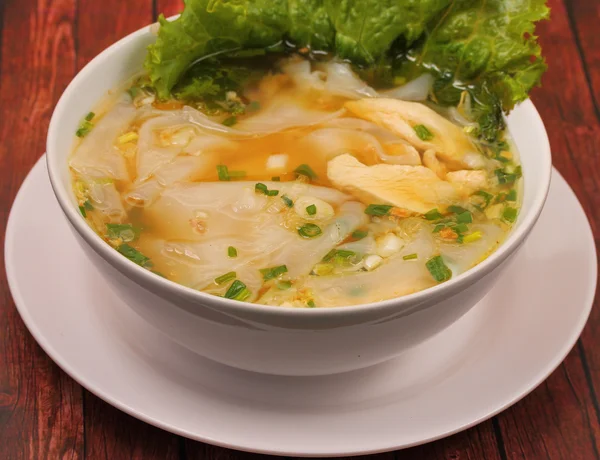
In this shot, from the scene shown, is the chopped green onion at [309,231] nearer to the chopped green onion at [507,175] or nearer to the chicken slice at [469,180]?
the chicken slice at [469,180]

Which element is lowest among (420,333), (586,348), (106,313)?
(586,348)

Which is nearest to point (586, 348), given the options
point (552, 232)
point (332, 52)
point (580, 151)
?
point (552, 232)

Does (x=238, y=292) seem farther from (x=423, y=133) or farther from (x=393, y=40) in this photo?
(x=393, y=40)

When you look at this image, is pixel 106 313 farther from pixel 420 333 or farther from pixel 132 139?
pixel 420 333

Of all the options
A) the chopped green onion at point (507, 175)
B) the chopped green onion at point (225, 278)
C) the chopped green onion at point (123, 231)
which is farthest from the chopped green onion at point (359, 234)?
the chopped green onion at point (123, 231)

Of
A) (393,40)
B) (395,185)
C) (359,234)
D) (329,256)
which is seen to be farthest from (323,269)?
(393,40)

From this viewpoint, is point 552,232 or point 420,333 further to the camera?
point 552,232

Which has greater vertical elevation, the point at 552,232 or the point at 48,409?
the point at 552,232

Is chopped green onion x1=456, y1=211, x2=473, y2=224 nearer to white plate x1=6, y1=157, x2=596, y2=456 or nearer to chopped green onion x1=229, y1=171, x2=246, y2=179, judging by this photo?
white plate x1=6, y1=157, x2=596, y2=456
